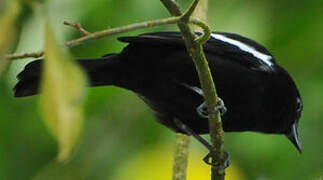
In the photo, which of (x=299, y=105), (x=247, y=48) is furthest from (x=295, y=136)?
(x=247, y=48)

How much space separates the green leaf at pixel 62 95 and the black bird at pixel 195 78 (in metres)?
1.88

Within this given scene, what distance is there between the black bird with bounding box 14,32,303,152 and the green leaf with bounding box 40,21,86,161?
1.88 metres

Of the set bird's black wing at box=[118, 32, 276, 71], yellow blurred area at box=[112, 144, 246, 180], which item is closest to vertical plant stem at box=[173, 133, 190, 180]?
yellow blurred area at box=[112, 144, 246, 180]

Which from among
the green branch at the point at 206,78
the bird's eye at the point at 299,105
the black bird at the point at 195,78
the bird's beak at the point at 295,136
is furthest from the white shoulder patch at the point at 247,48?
the green branch at the point at 206,78

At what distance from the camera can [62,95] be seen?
30.4 inches

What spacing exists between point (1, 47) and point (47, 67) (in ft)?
0.18

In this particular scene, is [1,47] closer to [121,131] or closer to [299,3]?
[299,3]

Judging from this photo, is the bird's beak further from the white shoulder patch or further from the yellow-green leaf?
the yellow-green leaf

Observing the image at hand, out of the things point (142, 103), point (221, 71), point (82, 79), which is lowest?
point (142, 103)

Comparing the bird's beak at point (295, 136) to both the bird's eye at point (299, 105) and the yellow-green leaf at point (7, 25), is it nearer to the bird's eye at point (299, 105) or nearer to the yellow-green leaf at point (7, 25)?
the bird's eye at point (299, 105)

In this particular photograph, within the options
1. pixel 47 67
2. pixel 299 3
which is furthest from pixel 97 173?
pixel 47 67

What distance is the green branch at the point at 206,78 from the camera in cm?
140

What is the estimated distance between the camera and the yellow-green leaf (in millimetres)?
772

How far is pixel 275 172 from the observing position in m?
2.98
